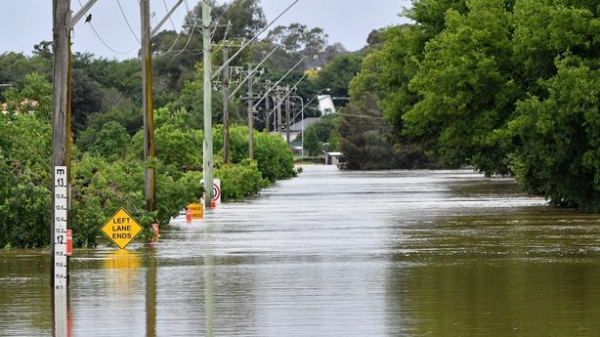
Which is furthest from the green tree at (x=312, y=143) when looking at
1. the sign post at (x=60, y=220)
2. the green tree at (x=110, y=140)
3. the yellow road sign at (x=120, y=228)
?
the sign post at (x=60, y=220)

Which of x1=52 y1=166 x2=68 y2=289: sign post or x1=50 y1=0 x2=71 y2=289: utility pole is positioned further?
x1=50 y1=0 x2=71 y2=289: utility pole

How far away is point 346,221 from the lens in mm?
41906

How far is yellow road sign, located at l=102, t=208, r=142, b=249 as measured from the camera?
29578mm

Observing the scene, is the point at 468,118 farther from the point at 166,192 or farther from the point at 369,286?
the point at 369,286

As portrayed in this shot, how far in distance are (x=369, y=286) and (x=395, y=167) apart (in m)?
125

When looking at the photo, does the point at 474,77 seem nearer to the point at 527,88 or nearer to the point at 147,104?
the point at 527,88

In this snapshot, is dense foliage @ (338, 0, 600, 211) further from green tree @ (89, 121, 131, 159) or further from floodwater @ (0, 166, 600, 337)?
green tree @ (89, 121, 131, 159)

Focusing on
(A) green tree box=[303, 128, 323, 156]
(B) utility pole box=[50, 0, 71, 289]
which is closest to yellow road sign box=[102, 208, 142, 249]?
(B) utility pole box=[50, 0, 71, 289]

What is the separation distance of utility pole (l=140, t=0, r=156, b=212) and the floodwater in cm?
114

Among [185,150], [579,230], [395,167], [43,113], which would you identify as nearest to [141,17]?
[43,113]

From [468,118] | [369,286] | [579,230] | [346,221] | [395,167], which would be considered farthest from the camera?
[395,167]

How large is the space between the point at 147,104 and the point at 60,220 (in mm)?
18302

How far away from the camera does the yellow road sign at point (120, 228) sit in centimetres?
2958

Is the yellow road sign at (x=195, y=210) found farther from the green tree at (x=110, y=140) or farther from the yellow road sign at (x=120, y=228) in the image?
the green tree at (x=110, y=140)
